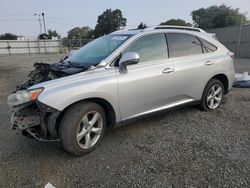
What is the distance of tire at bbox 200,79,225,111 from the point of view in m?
4.84

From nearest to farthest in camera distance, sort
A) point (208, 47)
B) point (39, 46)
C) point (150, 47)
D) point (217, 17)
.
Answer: point (150, 47)
point (208, 47)
point (39, 46)
point (217, 17)

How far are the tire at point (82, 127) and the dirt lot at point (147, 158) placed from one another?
0.16 metres

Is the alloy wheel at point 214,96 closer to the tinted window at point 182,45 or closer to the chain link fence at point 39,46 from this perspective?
the tinted window at point 182,45

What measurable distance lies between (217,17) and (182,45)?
38.6 meters

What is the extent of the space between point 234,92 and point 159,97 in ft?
11.6

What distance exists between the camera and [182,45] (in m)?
4.44

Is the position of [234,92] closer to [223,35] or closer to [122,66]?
[122,66]

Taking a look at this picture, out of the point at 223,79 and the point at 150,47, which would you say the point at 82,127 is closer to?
the point at 150,47

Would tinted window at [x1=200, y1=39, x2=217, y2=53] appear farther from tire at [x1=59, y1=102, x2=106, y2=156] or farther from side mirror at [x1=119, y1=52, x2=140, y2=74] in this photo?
tire at [x1=59, y1=102, x2=106, y2=156]

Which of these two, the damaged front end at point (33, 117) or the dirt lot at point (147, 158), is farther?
the damaged front end at point (33, 117)

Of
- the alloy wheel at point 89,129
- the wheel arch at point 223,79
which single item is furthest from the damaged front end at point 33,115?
the wheel arch at point 223,79

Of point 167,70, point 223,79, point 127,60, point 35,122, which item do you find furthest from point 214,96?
point 35,122

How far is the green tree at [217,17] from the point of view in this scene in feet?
125

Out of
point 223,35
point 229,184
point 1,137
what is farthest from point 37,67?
point 223,35
